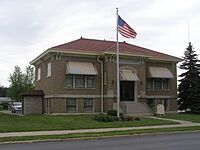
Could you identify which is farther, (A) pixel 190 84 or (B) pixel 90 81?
(A) pixel 190 84

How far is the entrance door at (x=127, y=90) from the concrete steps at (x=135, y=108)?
56.0 inches

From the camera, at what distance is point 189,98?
4316 cm

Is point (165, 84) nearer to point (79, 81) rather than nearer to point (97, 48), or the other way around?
point (97, 48)

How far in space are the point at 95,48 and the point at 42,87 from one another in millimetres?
7296

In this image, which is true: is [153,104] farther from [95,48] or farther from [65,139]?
[65,139]

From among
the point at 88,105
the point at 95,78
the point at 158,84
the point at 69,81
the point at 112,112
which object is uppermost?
the point at 95,78

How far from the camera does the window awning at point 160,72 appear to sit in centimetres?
4088

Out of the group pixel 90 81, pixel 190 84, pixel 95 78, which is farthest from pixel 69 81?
pixel 190 84

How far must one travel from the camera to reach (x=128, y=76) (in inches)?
1505

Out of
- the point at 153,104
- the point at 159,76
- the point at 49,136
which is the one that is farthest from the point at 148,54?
the point at 49,136

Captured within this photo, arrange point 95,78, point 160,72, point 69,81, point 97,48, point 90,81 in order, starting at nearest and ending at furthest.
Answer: point 69,81
point 90,81
point 95,78
point 97,48
point 160,72

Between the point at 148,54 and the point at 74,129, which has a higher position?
the point at 148,54

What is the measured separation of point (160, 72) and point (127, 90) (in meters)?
4.44

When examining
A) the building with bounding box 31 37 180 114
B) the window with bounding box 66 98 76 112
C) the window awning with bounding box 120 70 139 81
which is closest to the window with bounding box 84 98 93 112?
the building with bounding box 31 37 180 114
